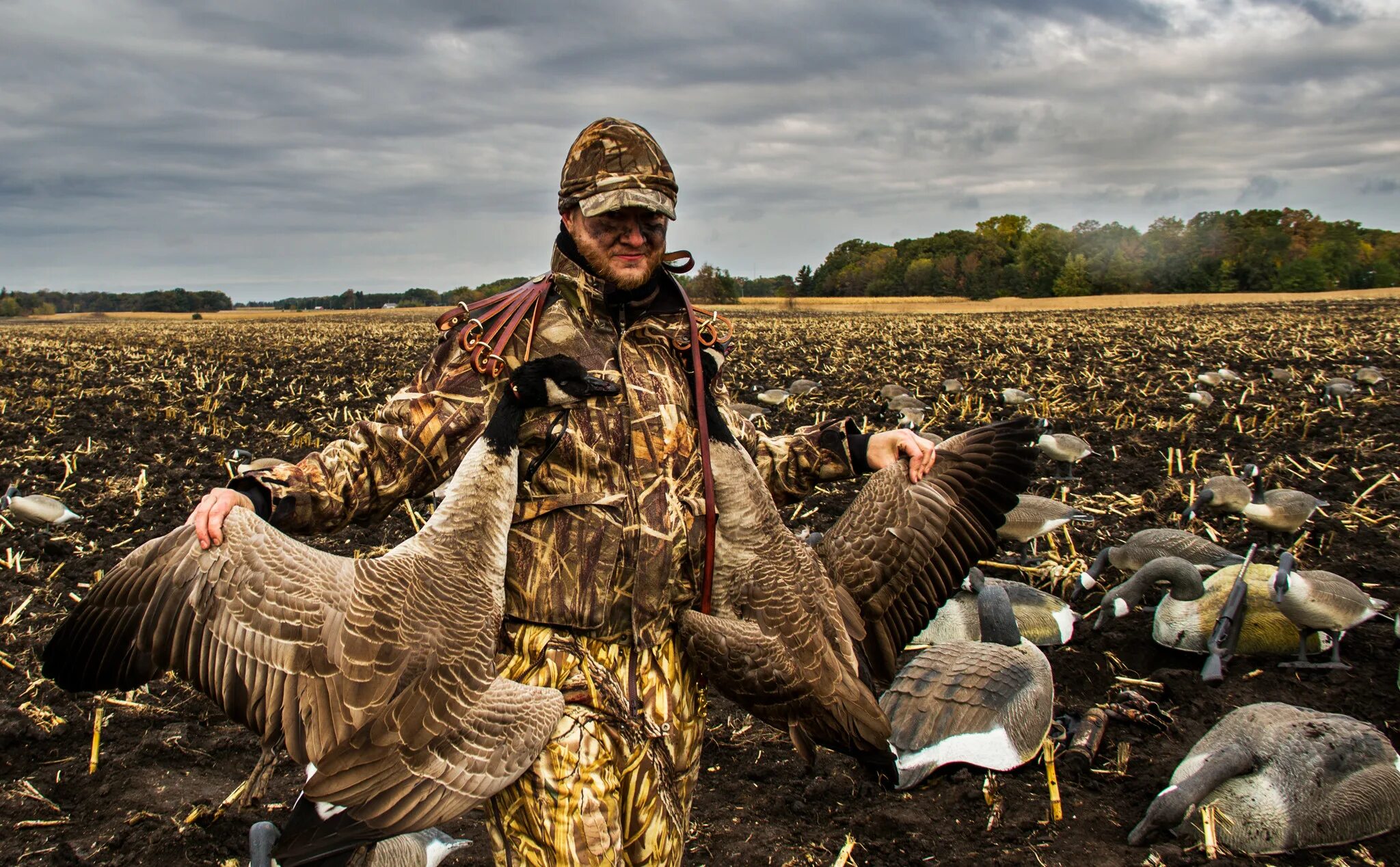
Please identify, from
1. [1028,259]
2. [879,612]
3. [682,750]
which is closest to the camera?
[682,750]

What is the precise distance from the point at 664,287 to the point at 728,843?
102 inches

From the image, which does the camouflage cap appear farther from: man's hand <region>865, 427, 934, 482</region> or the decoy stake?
the decoy stake

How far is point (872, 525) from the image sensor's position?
11.4 ft

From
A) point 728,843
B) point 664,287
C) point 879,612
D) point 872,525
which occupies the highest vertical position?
point 664,287

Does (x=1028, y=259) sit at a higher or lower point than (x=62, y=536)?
higher

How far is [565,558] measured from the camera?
2.73 metres

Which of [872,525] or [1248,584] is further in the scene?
[1248,584]

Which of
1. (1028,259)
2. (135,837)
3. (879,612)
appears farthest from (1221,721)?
(1028,259)

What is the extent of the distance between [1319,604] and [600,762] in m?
4.71

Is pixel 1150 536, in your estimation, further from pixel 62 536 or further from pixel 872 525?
pixel 62 536

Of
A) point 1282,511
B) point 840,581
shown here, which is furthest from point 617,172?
point 1282,511

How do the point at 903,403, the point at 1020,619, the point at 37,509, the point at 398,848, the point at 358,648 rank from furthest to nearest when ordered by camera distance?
the point at 903,403
the point at 37,509
the point at 1020,619
the point at 398,848
the point at 358,648

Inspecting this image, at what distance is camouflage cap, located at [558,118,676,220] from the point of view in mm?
2758

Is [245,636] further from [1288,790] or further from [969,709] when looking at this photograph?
[1288,790]
